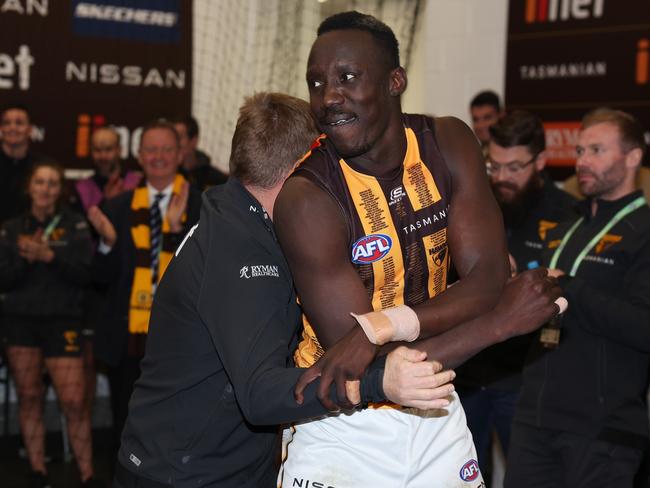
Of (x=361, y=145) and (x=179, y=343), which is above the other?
(x=361, y=145)

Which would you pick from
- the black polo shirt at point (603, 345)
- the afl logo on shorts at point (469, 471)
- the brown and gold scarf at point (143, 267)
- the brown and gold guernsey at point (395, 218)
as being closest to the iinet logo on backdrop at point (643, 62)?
the black polo shirt at point (603, 345)

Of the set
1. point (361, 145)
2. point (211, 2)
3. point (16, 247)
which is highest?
point (211, 2)

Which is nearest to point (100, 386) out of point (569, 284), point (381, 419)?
point (569, 284)

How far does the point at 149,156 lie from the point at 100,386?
2.30 metres

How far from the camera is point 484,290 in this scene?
2377mm

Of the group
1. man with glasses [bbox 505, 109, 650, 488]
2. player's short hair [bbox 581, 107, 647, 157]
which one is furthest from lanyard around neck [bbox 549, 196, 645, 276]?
player's short hair [bbox 581, 107, 647, 157]

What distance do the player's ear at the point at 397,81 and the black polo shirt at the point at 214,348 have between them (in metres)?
0.48

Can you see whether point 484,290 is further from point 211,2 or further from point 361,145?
point 211,2

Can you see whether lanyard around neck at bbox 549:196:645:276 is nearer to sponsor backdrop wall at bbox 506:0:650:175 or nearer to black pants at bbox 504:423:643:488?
black pants at bbox 504:423:643:488

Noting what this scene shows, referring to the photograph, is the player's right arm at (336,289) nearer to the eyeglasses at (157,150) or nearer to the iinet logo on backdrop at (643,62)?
the eyeglasses at (157,150)

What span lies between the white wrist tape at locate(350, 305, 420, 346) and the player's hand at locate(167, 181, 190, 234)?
3221mm

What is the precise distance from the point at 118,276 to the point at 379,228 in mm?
3275

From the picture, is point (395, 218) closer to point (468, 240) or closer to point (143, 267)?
point (468, 240)

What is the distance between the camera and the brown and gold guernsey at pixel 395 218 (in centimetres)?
239
